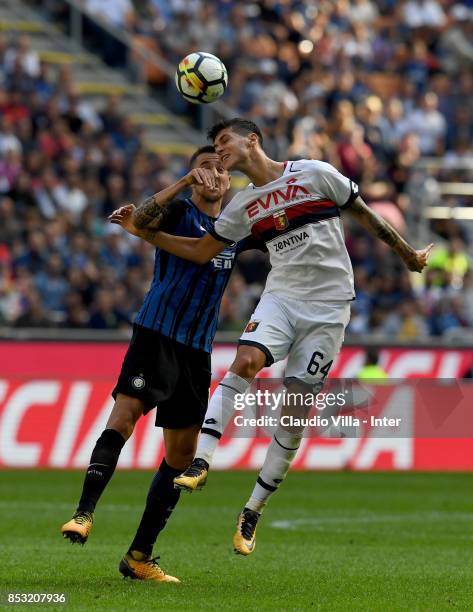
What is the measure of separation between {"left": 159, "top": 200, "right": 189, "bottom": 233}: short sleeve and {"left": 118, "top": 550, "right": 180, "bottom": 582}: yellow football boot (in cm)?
199

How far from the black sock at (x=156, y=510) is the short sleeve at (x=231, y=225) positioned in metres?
1.48

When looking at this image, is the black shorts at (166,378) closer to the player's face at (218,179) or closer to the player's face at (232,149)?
the player's face at (218,179)

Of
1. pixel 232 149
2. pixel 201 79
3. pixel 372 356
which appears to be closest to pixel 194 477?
pixel 232 149

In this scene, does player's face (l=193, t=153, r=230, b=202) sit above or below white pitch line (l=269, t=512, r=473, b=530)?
above

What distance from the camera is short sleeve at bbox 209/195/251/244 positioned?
8984mm

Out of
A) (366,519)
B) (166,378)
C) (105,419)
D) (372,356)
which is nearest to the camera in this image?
(166,378)

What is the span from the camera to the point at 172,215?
9.26 meters

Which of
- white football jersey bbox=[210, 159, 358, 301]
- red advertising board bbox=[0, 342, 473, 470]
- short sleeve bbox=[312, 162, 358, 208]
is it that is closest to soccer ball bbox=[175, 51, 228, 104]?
white football jersey bbox=[210, 159, 358, 301]

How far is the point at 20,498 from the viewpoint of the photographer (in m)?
15.2

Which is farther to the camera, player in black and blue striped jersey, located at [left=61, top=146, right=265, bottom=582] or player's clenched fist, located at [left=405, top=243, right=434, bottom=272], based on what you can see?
player's clenched fist, located at [left=405, top=243, right=434, bottom=272]

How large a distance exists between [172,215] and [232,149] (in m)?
0.58

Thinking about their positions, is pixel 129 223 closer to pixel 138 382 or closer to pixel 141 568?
pixel 138 382

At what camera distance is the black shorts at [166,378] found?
29.2ft

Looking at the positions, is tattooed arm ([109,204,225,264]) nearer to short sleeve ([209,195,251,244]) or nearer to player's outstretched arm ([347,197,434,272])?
short sleeve ([209,195,251,244])
